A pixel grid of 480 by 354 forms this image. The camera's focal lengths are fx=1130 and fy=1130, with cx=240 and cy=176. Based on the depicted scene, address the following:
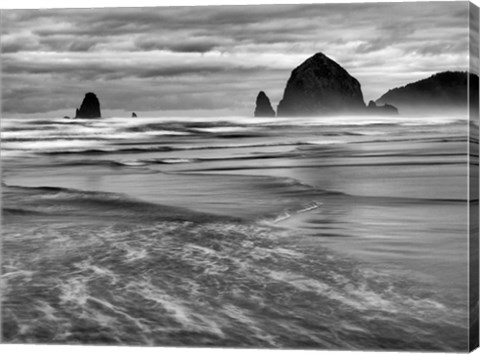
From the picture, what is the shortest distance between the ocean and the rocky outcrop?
0.11 meters

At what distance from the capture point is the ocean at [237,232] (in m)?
7.78

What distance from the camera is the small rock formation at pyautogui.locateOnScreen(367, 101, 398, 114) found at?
325 inches

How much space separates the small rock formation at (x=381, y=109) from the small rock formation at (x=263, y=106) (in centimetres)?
73

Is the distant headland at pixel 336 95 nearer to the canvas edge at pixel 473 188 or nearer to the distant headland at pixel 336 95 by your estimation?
the distant headland at pixel 336 95

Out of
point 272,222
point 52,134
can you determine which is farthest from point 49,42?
point 272,222

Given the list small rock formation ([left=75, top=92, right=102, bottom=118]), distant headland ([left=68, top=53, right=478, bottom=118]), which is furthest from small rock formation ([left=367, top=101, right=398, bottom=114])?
small rock formation ([left=75, top=92, right=102, bottom=118])

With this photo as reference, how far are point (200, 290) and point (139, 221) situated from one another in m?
0.76

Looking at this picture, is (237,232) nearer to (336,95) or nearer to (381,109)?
(336,95)

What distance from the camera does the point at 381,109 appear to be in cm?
830

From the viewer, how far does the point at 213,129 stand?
28.1ft

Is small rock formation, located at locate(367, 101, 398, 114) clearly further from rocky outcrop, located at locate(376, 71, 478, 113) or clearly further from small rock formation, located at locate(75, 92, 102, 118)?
small rock formation, located at locate(75, 92, 102, 118)

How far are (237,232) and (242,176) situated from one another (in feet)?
1.53

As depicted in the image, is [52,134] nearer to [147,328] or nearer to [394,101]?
[147,328]

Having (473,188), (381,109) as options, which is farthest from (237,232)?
(473,188)
